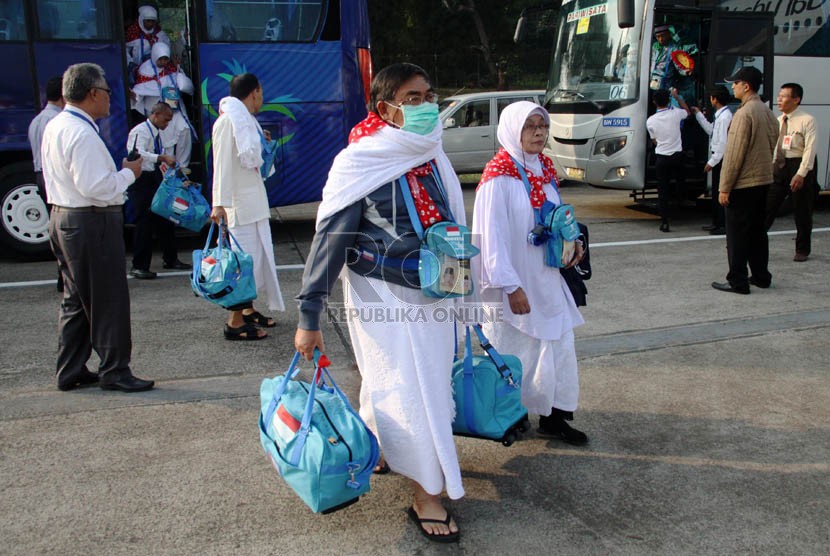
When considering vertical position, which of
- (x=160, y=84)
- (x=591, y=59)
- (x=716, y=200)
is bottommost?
(x=716, y=200)

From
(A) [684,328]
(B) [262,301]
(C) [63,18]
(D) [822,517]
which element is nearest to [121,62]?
(C) [63,18]

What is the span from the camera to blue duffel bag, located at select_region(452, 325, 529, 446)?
3238mm

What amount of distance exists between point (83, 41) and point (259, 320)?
4.38 meters

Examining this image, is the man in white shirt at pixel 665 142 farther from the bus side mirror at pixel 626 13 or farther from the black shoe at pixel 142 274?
the black shoe at pixel 142 274

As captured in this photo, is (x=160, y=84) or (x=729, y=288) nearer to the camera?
(x=729, y=288)

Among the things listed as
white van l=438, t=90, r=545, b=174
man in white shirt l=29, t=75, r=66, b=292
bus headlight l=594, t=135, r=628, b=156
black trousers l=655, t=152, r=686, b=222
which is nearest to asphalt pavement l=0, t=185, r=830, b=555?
man in white shirt l=29, t=75, r=66, b=292

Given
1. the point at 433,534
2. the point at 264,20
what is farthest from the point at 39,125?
the point at 433,534

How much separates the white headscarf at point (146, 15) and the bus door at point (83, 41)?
32 cm

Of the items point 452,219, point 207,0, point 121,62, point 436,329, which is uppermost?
point 207,0

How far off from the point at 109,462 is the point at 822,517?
128 inches

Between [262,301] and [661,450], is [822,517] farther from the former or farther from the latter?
[262,301]

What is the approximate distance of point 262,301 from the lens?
6.75m

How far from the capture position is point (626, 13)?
30.4ft

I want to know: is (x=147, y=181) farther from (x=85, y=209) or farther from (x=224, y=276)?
(x=85, y=209)
